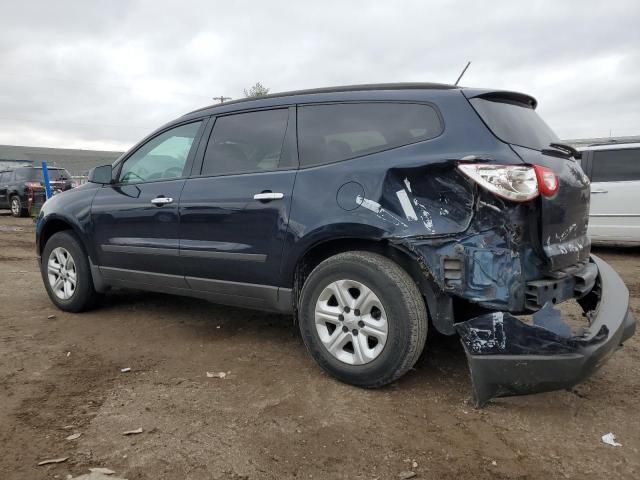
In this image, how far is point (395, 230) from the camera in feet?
9.56

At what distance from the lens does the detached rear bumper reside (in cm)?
251

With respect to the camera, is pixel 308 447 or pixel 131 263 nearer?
pixel 308 447

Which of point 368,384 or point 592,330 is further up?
point 592,330

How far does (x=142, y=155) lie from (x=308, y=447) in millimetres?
3024

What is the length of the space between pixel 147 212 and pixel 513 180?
111 inches

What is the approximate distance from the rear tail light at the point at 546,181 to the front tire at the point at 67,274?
3.86 metres

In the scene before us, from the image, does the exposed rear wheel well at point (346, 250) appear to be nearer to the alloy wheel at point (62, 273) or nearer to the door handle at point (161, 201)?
the door handle at point (161, 201)

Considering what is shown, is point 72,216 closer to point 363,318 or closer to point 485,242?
point 363,318

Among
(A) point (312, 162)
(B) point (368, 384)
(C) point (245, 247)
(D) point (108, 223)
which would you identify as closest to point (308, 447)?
(B) point (368, 384)

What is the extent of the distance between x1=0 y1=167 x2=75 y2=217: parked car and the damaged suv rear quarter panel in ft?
47.1

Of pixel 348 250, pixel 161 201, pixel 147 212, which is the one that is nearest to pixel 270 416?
pixel 348 250

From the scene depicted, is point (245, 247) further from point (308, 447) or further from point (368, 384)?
point (308, 447)

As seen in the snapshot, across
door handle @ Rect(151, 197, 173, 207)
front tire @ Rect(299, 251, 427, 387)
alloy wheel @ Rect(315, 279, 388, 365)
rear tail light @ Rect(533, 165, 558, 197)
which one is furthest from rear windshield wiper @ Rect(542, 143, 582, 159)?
door handle @ Rect(151, 197, 173, 207)

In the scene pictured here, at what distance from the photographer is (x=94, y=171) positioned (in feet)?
15.1
